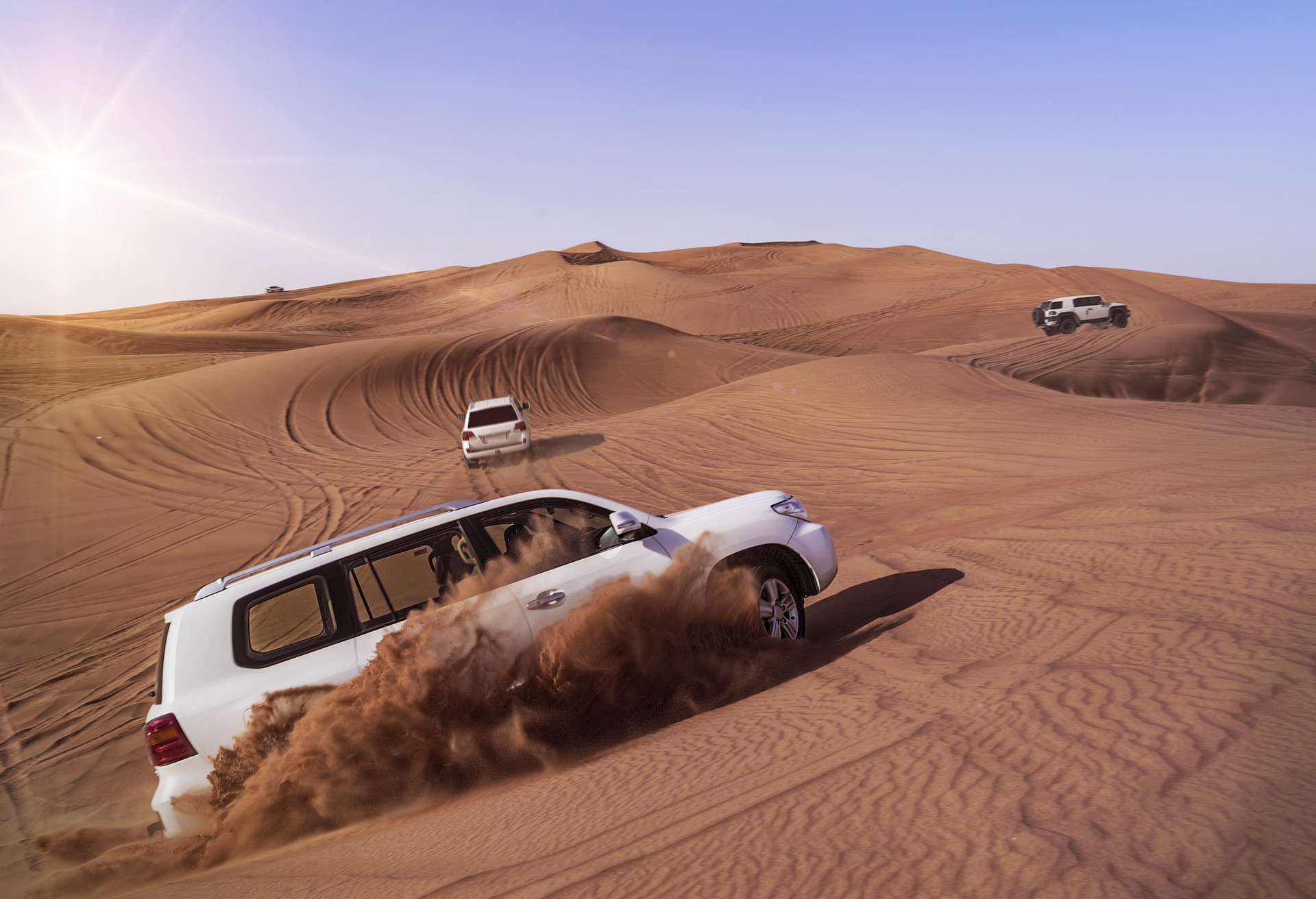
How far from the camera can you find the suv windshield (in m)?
16.3

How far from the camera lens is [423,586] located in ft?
18.1

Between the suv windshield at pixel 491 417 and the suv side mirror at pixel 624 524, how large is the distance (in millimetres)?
11901

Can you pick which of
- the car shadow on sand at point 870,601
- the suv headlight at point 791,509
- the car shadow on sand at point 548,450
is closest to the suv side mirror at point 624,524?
the suv headlight at point 791,509

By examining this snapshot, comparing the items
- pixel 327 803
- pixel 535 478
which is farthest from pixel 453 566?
pixel 535 478

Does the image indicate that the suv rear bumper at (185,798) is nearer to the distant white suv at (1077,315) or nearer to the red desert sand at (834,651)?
the red desert sand at (834,651)

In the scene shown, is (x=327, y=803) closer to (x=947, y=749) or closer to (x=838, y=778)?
(x=838, y=778)

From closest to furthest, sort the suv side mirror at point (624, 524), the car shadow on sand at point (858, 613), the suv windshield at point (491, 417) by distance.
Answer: the suv side mirror at point (624, 524) → the car shadow on sand at point (858, 613) → the suv windshield at point (491, 417)

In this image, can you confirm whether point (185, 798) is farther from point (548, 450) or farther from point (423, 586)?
point (548, 450)

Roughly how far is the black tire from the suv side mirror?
99 centimetres

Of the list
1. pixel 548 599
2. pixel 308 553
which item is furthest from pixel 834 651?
pixel 308 553

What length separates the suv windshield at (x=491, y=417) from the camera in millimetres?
16312

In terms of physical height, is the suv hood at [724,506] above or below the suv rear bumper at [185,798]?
above

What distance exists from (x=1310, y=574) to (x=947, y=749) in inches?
136

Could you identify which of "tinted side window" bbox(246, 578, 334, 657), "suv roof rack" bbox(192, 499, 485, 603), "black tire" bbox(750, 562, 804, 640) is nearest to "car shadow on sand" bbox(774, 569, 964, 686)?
"black tire" bbox(750, 562, 804, 640)
